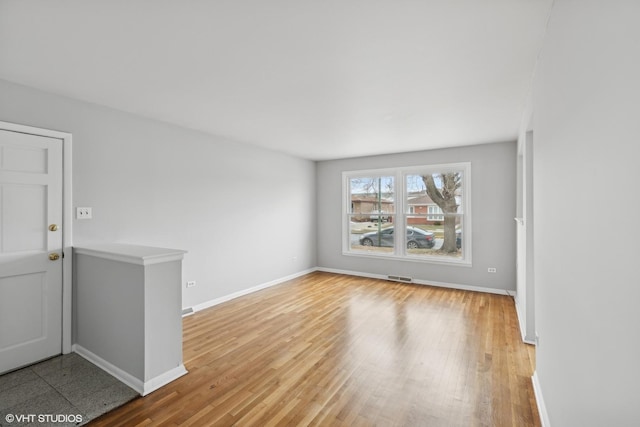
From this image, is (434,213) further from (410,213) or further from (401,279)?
(401,279)

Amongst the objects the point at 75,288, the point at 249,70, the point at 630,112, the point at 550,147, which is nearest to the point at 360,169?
the point at 249,70

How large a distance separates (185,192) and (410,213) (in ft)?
13.2

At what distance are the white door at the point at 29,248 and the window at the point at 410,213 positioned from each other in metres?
4.77

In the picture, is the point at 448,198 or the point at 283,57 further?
the point at 448,198

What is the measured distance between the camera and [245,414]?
2035mm

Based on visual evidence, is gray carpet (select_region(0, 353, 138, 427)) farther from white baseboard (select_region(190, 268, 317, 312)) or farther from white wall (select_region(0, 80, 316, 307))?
white baseboard (select_region(190, 268, 317, 312))

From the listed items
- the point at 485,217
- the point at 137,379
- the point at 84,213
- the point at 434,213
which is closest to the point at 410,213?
the point at 434,213

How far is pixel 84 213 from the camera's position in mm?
3045

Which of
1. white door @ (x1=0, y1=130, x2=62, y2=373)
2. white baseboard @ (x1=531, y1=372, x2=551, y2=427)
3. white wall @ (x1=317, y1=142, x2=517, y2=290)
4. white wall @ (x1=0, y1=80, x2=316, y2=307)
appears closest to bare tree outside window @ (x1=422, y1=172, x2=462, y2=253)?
white wall @ (x1=317, y1=142, x2=517, y2=290)

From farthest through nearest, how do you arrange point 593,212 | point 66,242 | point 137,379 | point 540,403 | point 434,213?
point 434,213, point 66,242, point 137,379, point 540,403, point 593,212

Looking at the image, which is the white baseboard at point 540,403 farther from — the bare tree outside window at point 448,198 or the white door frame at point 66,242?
the white door frame at point 66,242

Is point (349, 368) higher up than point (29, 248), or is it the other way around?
point (29, 248)

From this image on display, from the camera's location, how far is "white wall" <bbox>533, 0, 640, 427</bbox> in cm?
78

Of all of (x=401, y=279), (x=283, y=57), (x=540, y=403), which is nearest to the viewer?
(x=540, y=403)
